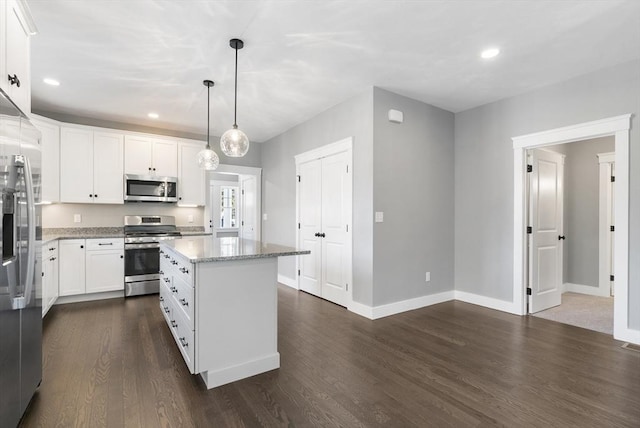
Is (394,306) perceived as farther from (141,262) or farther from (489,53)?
(141,262)

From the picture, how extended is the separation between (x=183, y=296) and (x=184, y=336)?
302 mm

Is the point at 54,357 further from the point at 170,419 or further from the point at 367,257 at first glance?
the point at 367,257

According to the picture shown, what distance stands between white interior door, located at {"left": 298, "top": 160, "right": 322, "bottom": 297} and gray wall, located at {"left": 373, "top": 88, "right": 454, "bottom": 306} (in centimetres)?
114

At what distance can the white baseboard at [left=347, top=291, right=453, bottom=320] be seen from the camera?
375 centimetres

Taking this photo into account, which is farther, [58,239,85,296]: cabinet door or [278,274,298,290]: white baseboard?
[278,274,298,290]: white baseboard

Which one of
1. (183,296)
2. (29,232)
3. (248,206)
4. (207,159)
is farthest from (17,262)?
(248,206)

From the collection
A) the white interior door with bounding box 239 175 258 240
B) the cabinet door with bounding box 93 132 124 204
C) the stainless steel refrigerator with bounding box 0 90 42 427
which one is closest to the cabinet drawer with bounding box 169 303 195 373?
the stainless steel refrigerator with bounding box 0 90 42 427

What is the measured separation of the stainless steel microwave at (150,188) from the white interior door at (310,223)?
82.7 inches

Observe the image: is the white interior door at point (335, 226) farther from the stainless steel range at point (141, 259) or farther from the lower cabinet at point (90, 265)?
the lower cabinet at point (90, 265)

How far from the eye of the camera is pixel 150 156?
5.08m

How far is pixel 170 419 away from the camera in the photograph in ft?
6.18

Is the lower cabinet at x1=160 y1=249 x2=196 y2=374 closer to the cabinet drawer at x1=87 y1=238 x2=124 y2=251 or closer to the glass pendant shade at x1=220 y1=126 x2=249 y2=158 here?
the glass pendant shade at x1=220 y1=126 x2=249 y2=158

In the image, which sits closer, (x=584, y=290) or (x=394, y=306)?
(x=394, y=306)

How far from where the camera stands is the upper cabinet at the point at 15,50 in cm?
168
